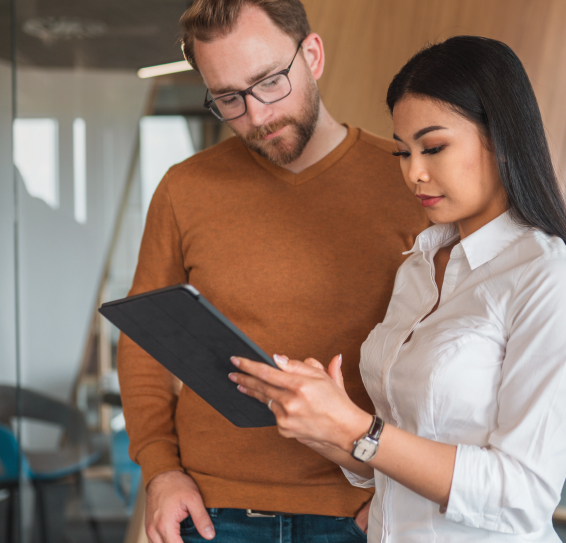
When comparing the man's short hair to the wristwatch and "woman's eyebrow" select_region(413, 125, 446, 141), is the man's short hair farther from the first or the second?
the wristwatch

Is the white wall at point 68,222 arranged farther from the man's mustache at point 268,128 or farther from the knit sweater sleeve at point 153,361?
the man's mustache at point 268,128

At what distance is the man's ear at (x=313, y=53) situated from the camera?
142cm

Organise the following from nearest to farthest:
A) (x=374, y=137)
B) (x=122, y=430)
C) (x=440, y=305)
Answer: (x=440, y=305) → (x=374, y=137) → (x=122, y=430)

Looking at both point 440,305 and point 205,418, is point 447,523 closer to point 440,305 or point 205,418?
point 440,305

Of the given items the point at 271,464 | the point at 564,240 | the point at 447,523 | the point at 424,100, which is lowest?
the point at 271,464

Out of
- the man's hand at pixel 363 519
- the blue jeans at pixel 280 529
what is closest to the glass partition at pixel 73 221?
the blue jeans at pixel 280 529

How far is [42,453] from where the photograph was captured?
330cm

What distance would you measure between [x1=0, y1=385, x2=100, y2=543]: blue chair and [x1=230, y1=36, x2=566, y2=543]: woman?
2613mm

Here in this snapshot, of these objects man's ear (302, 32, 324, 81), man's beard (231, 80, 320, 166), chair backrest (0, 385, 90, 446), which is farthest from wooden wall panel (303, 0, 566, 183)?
chair backrest (0, 385, 90, 446)

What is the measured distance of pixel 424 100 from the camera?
100cm

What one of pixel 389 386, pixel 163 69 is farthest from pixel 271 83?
pixel 163 69

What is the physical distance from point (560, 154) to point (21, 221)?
2.79 m

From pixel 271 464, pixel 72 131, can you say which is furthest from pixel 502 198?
pixel 72 131

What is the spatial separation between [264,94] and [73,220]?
2347 mm
